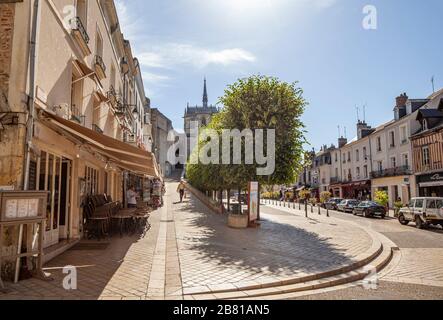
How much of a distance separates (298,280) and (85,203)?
680 cm

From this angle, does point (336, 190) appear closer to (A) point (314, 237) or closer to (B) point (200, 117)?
(A) point (314, 237)

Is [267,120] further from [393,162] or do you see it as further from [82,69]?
[393,162]

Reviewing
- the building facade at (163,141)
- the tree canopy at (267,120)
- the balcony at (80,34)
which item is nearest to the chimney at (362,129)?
the tree canopy at (267,120)

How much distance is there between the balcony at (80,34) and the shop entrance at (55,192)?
345 cm

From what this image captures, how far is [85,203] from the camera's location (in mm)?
9430

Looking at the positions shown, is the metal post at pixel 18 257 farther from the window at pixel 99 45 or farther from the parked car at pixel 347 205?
the parked car at pixel 347 205

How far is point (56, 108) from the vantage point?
726 centimetres

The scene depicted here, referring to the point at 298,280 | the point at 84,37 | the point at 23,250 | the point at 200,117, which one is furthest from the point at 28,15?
the point at 200,117

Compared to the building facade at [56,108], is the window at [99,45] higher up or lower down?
higher up

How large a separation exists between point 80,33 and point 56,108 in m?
2.80

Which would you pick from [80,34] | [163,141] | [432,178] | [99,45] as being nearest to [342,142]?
[432,178]

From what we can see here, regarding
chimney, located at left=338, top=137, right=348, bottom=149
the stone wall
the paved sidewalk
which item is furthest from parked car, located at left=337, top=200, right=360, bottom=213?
the stone wall

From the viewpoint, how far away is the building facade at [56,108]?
17.9 feet
